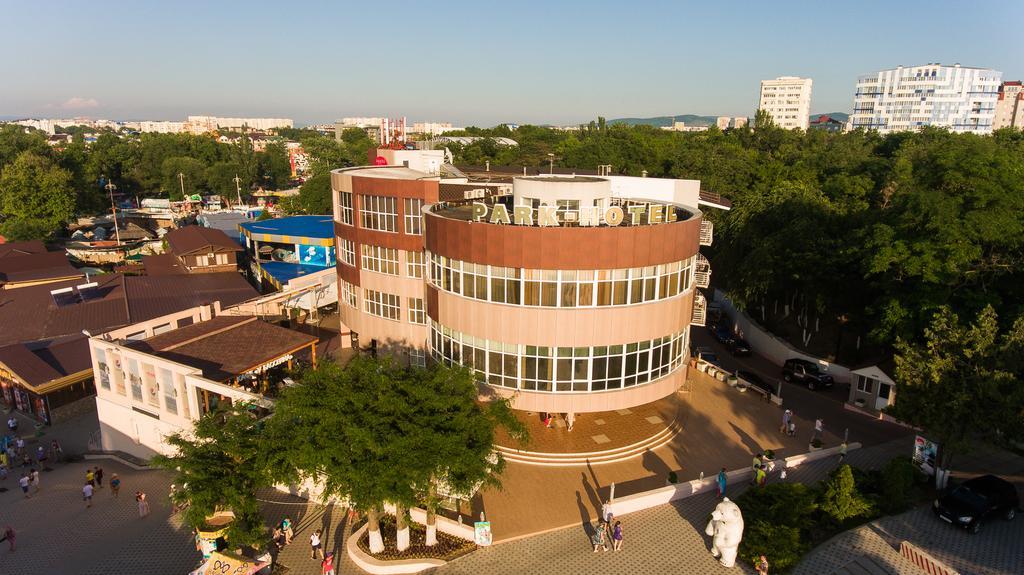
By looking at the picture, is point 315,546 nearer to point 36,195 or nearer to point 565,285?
point 565,285

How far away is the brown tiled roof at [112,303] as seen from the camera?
48812 millimetres

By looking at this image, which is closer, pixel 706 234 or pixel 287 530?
pixel 287 530

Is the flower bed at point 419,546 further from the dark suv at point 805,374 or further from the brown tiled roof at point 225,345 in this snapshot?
the dark suv at point 805,374

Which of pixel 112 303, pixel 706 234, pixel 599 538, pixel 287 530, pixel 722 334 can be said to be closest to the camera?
pixel 599 538

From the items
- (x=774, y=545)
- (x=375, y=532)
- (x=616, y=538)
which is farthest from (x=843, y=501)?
(x=375, y=532)

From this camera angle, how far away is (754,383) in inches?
1612

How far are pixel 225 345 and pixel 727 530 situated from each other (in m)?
29.7

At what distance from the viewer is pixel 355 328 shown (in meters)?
43.9

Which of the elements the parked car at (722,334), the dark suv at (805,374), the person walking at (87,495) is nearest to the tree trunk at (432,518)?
the person walking at (87,495)

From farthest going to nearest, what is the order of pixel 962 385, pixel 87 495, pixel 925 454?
pixel 87 495, pixel 925 454, pixel 962 385

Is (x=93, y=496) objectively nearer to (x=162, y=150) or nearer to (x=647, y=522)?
(x=647, y=522)

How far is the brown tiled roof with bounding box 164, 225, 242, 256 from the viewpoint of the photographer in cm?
6612

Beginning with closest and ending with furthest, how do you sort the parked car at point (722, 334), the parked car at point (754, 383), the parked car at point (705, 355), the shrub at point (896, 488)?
the shrub at point (896, 488) < the parked car at point (754, 383) < the parked car at point (705, 355) < the parked car at point (722, 334)

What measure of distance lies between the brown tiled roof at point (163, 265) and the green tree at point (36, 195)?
35529mm
